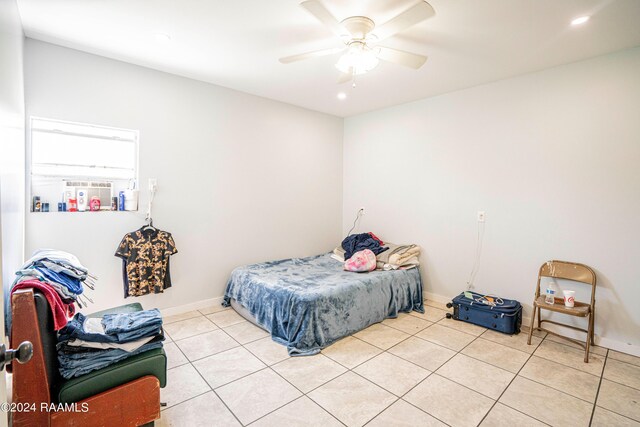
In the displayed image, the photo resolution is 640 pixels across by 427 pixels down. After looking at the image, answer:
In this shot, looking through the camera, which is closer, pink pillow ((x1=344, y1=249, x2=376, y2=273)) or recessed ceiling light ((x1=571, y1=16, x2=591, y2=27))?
recessed ceiling light ((x1=571, y1=16, x2=591, y2=27))

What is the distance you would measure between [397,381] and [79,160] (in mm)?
3302

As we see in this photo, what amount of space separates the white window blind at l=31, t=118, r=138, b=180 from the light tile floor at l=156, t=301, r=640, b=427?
65.0 inches

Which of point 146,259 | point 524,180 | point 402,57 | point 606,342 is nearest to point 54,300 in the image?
point 146,259

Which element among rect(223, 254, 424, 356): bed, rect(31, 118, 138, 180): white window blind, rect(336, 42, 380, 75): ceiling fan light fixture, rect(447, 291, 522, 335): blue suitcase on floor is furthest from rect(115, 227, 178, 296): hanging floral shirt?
rect(447, 291, 522, 335): blue suitcase on floor

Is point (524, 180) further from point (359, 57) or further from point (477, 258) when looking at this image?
point (359, 57)

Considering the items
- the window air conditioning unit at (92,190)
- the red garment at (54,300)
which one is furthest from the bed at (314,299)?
the red garment at (54,300)

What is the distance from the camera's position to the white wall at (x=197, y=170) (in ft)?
8.86

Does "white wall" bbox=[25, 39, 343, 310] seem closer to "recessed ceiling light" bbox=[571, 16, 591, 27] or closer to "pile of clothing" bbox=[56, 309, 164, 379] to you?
"pile of clothing" bbox=[56, 309, 164, 379]

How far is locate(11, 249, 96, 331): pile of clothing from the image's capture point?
57.8 inches

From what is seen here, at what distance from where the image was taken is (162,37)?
2.47 m

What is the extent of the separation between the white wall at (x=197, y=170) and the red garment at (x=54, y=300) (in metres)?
1.51

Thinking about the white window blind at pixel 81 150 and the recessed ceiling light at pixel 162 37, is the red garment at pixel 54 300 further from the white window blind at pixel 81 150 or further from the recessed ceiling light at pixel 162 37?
the recessed ceiling light at pixel 162 37

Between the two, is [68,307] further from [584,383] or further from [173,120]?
[584,383]

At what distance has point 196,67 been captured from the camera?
3043 millimetres
